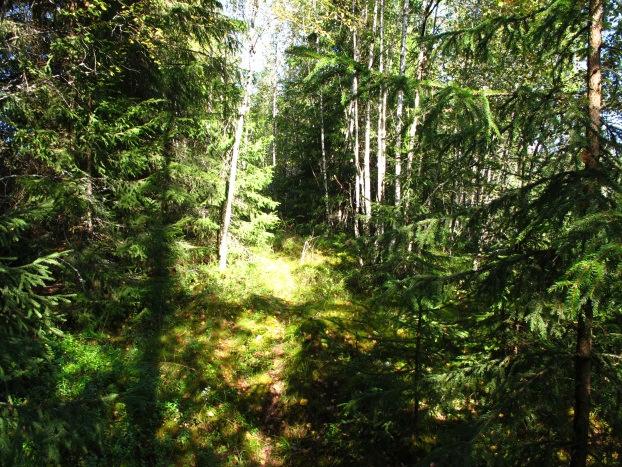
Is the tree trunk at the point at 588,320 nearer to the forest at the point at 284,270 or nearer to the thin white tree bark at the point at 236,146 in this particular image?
the forest at the point at 284,270

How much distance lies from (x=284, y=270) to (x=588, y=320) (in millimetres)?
10967

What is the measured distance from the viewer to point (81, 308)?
8.17 meters

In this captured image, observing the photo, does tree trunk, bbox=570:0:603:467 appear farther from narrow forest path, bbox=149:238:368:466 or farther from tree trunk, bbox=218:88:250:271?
tree trunk, bbox=218:88:250:271

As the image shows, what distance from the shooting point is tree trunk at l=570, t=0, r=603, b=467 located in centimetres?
365

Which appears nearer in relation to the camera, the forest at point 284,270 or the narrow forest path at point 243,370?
the forest at point 284,270

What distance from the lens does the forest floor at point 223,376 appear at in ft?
21.9

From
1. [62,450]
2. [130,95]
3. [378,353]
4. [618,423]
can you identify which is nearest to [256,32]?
[130,95]

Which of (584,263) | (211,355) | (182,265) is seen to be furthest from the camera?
(182,265)

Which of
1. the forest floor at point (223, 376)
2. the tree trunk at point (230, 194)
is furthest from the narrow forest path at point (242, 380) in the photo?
the tree trunk at point (230, 194)

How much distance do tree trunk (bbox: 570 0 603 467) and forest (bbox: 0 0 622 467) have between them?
24mm

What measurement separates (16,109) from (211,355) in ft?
21.3

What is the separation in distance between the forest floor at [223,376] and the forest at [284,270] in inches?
2.0

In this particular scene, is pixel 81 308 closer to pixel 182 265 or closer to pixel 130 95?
pixel 182 265

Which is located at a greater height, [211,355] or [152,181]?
[152,181]
